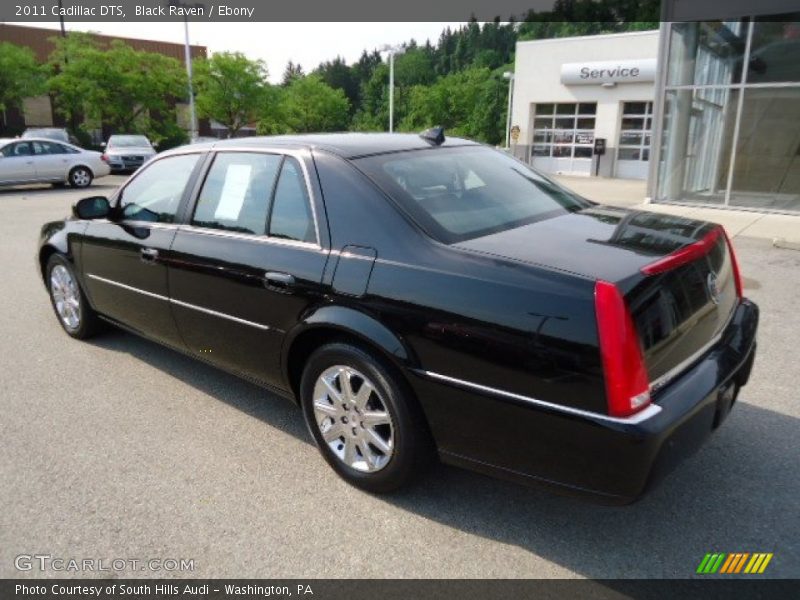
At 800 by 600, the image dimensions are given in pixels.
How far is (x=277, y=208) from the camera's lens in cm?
332

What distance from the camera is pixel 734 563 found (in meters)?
2.49

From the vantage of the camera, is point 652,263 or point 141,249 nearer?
point 652,263

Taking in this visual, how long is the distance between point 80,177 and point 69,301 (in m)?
16.0

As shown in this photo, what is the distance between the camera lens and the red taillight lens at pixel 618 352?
2.17 meters

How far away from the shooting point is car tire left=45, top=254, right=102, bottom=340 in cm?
503

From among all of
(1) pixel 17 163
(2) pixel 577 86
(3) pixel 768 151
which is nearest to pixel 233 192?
(3) pixel 768 151

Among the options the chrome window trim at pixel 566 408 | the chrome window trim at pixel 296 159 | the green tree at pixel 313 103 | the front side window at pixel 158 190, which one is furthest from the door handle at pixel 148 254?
the green tree at pixel 313 103

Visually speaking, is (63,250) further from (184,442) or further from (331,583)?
(331,583)

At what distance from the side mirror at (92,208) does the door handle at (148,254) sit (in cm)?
64

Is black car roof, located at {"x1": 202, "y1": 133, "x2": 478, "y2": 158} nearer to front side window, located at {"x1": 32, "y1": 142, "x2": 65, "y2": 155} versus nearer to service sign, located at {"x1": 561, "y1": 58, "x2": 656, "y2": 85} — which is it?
front side window, located at {"x1": 32, "y1": 142, "x2": 65, "y2": 155}

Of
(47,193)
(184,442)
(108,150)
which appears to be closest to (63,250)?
(184,442)

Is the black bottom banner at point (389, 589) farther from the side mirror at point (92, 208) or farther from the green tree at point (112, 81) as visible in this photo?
the green tree at point (112, 81)

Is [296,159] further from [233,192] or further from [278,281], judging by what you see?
[278,281]

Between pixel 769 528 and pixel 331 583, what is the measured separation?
6.15ft
